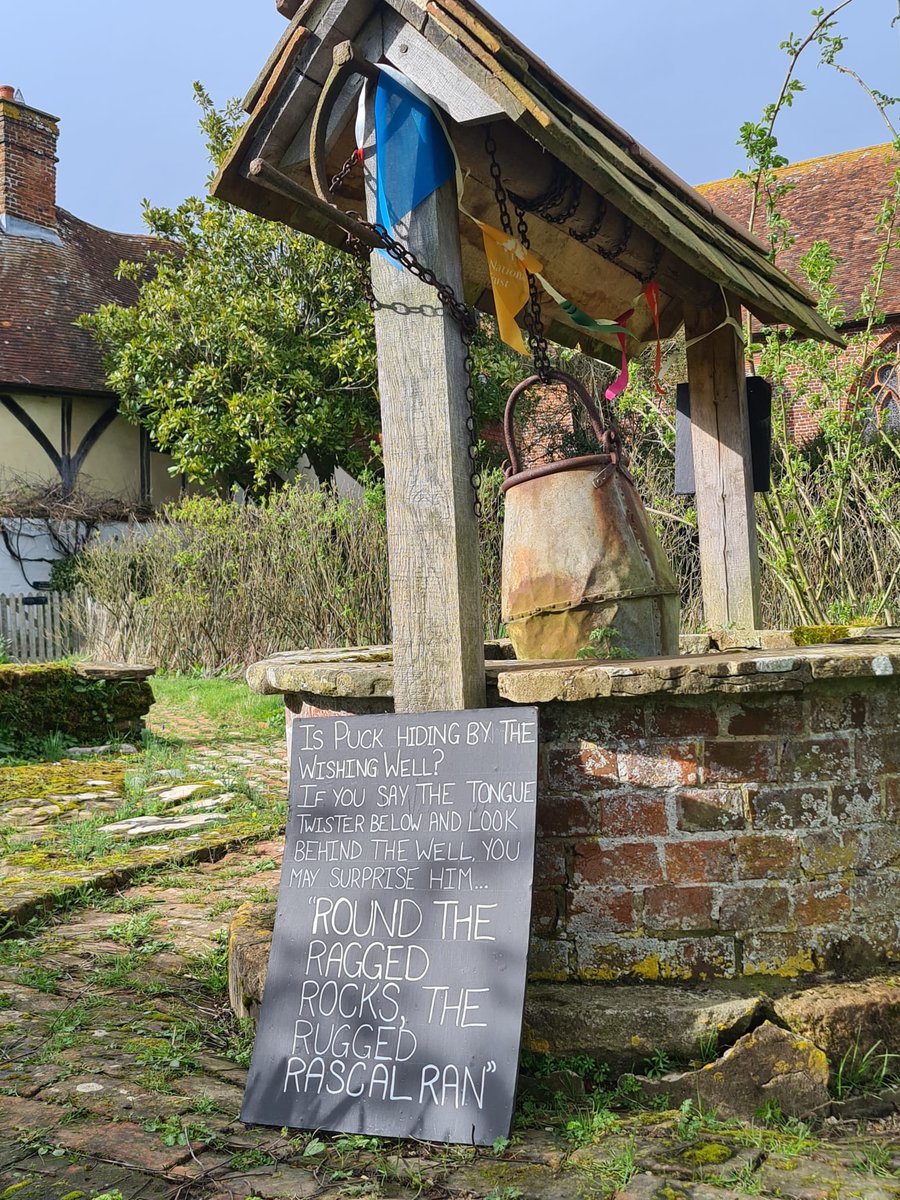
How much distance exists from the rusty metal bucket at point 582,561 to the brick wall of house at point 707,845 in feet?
2.87

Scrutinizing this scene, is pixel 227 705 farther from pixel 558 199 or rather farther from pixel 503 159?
pixel 503 159

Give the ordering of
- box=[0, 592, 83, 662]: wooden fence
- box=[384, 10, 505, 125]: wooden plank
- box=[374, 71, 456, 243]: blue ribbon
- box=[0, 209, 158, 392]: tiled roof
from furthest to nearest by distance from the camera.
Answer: box=[0, 209, 158, 392]: tiled roof < box=[0, 592, 83, 662]: wooden fence < box=[374, 71, 456, 243]: blue ribbon < box=[384, 10, 505, 125]: wooden plank

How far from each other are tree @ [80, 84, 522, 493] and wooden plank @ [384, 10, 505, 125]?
12092 millimetres

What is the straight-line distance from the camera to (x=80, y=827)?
5684 millimetres

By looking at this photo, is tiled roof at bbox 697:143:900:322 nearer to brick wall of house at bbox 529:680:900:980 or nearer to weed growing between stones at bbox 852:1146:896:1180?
brick wall of house at bbox 529:680:900:980

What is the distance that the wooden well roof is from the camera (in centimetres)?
288

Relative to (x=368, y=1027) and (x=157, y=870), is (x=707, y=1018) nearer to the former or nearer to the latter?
(x=368, y=1027)

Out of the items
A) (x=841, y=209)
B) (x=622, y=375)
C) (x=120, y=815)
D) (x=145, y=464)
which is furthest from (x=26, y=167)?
(x=622, y=375)

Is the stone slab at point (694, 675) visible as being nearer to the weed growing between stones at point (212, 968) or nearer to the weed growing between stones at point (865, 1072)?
the weed growing between stones at point (865, 1072)

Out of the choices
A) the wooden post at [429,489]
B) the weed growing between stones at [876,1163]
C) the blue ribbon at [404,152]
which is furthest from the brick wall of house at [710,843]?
the blue ribbon at [404,152]

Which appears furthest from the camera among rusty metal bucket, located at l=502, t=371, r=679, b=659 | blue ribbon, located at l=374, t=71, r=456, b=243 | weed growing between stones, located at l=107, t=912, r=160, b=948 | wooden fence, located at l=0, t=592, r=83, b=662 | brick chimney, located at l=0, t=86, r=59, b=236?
brick chimney, located at l=0, t=86, r=59, b=236

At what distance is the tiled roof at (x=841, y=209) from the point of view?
1656 centimetres

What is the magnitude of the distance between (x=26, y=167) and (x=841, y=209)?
14.9 metres

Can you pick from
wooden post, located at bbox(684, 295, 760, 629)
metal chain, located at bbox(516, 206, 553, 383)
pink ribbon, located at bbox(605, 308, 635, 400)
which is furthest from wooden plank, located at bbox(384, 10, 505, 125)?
wooden post, located at bbox(684, 295, 760, 629)
